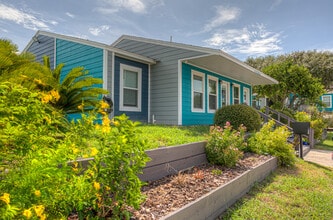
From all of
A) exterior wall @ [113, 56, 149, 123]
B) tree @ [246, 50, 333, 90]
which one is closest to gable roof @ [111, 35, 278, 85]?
exterior wall @ [113, 56, 149, 123]

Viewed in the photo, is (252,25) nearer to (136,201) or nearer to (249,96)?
(249,96)

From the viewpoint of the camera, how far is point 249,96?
14430 millimetres

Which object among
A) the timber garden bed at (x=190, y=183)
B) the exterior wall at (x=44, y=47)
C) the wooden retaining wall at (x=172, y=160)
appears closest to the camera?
the timber garden bed at (x=190, y=183)

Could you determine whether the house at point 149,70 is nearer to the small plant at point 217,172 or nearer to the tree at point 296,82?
the small plant at point 217,172

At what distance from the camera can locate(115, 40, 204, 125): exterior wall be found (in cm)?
823

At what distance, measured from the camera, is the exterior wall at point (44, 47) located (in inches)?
359

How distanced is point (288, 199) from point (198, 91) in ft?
20.9

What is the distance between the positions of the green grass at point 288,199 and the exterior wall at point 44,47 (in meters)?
8.76

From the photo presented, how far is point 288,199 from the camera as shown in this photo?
3459mm

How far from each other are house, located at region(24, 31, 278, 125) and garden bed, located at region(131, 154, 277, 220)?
14.1 ft

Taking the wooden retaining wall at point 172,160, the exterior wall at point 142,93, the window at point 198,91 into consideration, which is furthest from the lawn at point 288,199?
the exterior wall at point 142,93

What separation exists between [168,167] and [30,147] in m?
2.31

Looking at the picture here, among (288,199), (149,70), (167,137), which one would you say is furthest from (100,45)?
(288,199)

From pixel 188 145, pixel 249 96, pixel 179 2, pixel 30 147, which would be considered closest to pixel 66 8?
pixel 179 2
